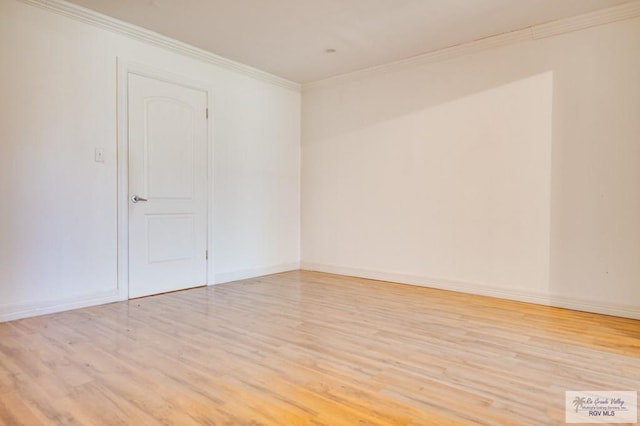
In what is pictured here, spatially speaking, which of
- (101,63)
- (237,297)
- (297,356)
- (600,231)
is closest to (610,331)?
(600,231)

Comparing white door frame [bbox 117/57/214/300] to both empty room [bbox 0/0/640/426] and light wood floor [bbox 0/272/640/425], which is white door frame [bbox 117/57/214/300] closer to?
empty room [bbox 0/0/640/426]

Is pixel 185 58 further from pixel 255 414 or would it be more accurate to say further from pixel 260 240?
pixel 255 414

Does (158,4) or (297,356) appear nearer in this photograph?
(297,356)

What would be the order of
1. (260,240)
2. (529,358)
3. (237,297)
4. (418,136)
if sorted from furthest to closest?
(260,240) < (418,136) < (237,297) < (529,358)

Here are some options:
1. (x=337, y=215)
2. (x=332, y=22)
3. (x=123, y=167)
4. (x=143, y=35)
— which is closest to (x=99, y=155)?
(x=123, y=167)

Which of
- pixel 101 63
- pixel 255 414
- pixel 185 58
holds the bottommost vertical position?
pixel 255 414

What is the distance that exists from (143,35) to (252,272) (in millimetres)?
2749

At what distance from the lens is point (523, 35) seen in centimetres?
356

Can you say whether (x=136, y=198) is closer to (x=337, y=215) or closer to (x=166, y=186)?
(x=166, y=186)

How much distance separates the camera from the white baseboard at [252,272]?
14.5ft

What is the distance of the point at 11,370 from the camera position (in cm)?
207

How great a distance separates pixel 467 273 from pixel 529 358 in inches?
68.4

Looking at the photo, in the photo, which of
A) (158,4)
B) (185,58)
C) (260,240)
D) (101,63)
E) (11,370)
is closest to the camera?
(11,370)
